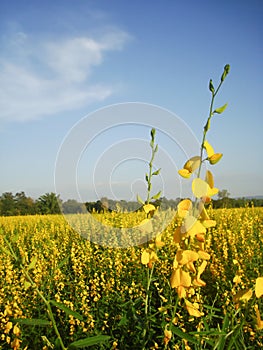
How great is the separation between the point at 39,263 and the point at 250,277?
2.20 metres

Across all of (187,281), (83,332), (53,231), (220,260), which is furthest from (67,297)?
(53,231)

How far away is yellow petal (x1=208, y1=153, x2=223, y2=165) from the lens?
35.5 inches

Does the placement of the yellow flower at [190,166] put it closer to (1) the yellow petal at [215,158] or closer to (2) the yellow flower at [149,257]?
(1) the yellow petal at [215,158]

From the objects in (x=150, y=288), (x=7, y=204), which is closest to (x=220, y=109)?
(x=150, y=288)

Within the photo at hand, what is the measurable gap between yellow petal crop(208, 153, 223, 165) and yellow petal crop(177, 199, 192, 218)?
13cm

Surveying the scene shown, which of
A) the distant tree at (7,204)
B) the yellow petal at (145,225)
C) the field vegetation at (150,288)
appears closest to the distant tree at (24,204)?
the distant tree at (7,204)

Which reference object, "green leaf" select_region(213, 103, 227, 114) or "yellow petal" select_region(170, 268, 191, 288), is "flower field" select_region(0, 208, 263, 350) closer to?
"yellow petal" select_region(170, 268, 191, 288)

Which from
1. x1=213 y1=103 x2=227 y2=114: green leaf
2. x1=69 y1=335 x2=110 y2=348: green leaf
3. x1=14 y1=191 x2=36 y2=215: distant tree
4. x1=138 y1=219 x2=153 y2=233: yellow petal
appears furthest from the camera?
x1=14 y1=191 x2=36 y2=215: distant tree

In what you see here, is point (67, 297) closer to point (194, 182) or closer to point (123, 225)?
point (123, 225)

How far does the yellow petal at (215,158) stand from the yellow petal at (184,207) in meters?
0.13

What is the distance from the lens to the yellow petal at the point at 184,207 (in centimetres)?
88

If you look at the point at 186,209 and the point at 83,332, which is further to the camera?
the point at 83,332

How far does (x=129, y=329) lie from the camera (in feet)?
8.56

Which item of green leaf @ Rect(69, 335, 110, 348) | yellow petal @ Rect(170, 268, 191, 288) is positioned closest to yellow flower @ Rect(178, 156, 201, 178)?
yellow petal @ Rect(170, 268, 191, 288)
